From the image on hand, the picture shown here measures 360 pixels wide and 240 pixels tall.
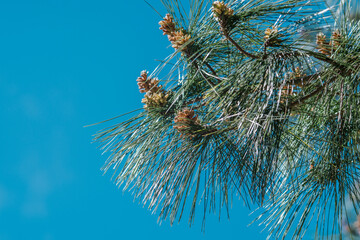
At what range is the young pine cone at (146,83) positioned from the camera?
802mm

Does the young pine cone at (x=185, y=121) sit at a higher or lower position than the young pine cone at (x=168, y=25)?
lower

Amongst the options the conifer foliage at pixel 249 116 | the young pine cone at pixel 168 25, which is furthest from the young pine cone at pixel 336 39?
the young pine cone at pixel 168 25

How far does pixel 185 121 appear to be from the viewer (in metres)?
0.72

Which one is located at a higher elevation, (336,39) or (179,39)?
(179,39)

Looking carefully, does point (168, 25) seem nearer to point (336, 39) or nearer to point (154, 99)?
point (154, 99)

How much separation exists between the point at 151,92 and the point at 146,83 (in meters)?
0.02

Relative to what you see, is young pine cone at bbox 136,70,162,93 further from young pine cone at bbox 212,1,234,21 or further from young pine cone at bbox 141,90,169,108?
young pine cone at bbox 212,1,234,21

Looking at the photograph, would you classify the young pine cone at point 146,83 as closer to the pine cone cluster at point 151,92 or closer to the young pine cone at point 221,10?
the pine cone cluster at point 151,92

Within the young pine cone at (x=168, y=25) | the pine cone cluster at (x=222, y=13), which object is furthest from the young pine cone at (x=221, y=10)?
the young pine cone at (x=168, y=25)

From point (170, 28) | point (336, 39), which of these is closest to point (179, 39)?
point (170, 28)

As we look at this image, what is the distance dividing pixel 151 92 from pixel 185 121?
0.41 feet

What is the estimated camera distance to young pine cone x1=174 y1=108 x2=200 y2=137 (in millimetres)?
714

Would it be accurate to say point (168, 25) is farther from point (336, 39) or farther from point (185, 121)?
point (336, 39)

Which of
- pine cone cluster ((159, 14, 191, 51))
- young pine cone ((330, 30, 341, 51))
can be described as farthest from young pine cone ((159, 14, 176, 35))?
young pine cone ((330, 30, 341, 51))
